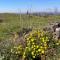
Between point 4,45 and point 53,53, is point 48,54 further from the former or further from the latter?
point 4,45

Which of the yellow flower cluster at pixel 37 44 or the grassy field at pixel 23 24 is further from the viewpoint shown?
the grassy field at pixel 23 24

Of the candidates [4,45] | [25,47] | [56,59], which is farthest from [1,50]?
[56,59]

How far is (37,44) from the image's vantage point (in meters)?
7.52

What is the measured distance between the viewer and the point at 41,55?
7285 mm

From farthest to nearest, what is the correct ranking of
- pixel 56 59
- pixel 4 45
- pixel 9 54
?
pixel 4 45 < pixel 9 54 < pixel 56 59

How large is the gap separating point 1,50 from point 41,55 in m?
1.48

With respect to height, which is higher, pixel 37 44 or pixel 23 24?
pixel 37 44

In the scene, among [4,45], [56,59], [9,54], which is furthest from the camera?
[4,45]

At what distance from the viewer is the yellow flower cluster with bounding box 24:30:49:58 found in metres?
7.24

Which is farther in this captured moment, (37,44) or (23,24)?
(23,24)

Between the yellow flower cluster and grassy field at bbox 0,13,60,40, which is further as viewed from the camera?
grassy field at bbox 0,13,60,40

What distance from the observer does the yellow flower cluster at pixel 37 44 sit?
7.24m

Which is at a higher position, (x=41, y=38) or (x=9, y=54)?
(x=41, y=38)

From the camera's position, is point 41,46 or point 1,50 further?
point 1,50
